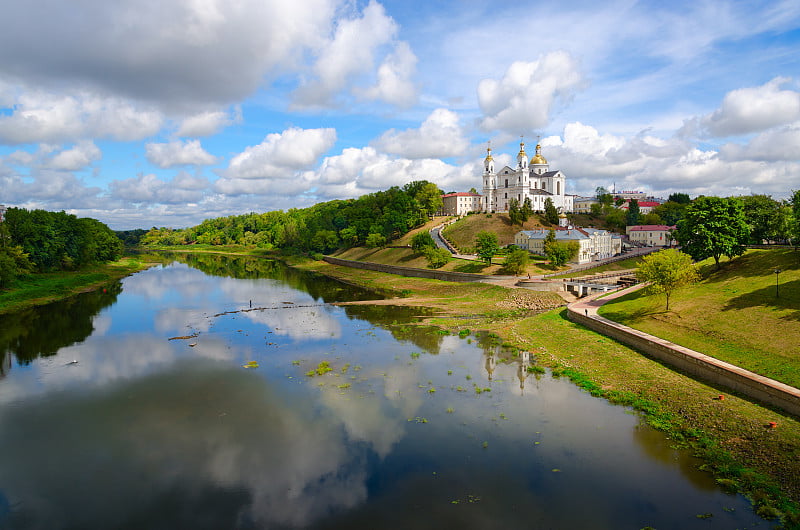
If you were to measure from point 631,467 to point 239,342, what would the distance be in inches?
1182

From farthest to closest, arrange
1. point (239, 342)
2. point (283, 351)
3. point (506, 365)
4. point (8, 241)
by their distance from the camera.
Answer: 1. point (8, 241)
2. point (239, 342)
3. point (283, 351)
4. point (506, 365)

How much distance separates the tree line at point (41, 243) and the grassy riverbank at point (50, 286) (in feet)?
Answer: 4.61

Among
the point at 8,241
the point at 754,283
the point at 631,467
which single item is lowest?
the point at 631,467

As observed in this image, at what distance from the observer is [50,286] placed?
208 ft

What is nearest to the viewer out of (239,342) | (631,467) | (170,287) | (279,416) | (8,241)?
(631,467)

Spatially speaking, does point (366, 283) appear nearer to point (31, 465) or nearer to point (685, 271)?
point (685, 271)

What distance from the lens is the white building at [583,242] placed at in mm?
75188

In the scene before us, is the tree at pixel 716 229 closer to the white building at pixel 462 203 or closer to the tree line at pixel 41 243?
the tree line at pixel 41 243

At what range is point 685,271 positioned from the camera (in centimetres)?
3622

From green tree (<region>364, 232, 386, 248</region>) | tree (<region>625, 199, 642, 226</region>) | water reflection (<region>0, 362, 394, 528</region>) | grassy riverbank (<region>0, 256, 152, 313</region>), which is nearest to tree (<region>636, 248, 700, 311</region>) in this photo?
water reflection (<region>0, 362, 394, 528</region>)

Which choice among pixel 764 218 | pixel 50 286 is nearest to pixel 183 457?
pixel 50 286

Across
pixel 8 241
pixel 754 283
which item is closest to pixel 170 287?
pixel 8 241

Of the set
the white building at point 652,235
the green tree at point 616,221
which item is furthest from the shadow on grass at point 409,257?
the green tree at point 616,221

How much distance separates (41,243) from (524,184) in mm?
97251
